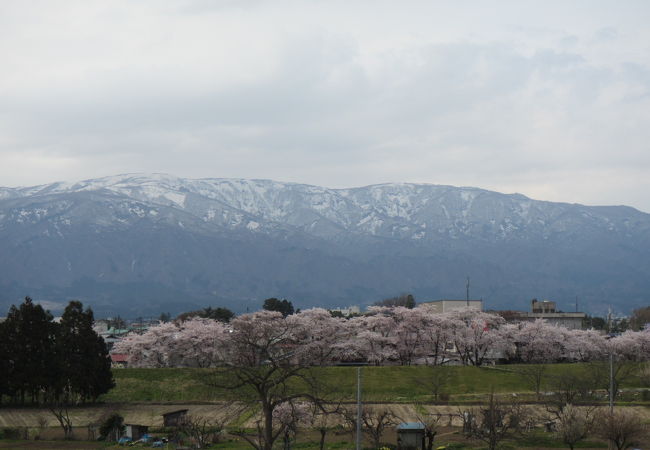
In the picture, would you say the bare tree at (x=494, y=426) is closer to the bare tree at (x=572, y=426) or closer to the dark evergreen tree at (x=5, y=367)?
the bare tree at (x=572, y=426)

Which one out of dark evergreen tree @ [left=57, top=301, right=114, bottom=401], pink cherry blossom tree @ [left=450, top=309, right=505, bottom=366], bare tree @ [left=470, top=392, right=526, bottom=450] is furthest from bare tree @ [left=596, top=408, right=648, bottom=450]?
pink cherry blossom tree @ [left=450, top=309, right=505, bottom=366]

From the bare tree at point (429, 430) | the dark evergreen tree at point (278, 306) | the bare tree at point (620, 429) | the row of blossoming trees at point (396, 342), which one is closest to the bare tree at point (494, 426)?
the bare tree at point (429, 430)

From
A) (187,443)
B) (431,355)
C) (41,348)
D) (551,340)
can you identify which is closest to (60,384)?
(41,348)

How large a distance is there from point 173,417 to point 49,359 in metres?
10.8

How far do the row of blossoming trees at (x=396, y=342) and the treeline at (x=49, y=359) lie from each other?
19.7 metres

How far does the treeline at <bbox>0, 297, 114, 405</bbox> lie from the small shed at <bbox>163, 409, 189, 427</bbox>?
7.73 meters

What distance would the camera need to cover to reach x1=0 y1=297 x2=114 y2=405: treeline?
2372 inches

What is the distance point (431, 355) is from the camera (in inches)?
3440

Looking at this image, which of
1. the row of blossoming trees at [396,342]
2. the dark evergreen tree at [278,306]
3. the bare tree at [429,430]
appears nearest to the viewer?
the bare tree at [429,430]

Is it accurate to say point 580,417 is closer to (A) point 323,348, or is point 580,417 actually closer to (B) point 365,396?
(B) point 365,396

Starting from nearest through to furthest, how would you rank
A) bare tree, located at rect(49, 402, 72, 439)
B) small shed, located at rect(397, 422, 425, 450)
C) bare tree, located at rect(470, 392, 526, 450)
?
bare tree, located at rect(470, 392, 526, 450)
small shed, located at rect(397, 422, 425, 450)
bare tree, located at rect(49, 402, 72, 439)

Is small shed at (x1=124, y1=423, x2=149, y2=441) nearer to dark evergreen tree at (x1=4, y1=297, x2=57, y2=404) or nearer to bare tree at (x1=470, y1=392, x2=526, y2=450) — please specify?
dark evergreen tree at (x1=4, y1=297, x2=57, y2=404)

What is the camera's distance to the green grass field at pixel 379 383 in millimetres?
66000

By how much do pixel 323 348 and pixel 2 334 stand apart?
34943 millimetres
